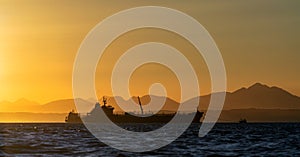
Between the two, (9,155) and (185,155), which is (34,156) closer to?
(9,155)

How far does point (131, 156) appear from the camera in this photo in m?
55.0

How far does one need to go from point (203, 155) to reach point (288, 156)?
332 inches

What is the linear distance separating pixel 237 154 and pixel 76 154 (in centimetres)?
1620

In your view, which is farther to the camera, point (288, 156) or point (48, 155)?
point (288, 156)

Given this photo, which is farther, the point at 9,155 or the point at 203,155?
the point at 203,155

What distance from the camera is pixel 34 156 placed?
53281 millimetres

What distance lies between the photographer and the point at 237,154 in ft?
196

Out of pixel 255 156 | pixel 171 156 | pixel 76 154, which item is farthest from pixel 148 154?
pixel 255 156

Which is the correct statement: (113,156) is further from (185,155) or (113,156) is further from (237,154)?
(237,154)

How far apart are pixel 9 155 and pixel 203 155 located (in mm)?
18586

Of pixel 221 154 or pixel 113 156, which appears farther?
pixel 221 154

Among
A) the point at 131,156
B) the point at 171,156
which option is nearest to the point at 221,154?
the point at 171,156

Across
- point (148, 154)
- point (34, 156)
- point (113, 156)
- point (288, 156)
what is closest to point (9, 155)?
point (34, 156)

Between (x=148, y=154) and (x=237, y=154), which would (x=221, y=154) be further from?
(x=148, y=154)
